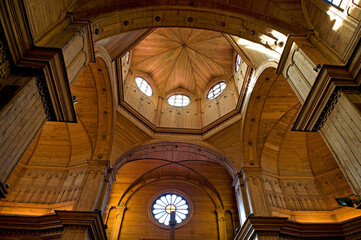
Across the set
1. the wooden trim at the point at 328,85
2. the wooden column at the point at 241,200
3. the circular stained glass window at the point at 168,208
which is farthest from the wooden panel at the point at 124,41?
the circular stained glass window at the point at 168,208

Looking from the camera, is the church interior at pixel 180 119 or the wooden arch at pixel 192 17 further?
the wooden arch at pixel 192 17

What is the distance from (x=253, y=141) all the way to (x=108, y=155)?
678 centimetres

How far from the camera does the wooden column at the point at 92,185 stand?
905 cm

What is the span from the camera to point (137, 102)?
1366 centimetres

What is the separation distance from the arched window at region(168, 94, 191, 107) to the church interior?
0.58 ft

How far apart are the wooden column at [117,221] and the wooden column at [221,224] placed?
5335mm

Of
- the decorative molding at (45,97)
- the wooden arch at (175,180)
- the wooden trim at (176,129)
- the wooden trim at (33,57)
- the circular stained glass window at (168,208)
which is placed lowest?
the decorative molding at (45,97)

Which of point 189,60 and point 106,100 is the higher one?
point 189,60

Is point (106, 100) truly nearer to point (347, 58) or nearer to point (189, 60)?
point (189, 60)

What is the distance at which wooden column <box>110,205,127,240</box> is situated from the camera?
12.7 metres

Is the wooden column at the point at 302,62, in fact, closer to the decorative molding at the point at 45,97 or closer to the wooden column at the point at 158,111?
the decorative molding at the point at 45,97

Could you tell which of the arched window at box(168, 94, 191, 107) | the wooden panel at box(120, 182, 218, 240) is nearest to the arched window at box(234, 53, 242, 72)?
the arched window at box(168, 94, 191, 107)

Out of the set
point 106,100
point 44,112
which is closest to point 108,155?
point 106,100

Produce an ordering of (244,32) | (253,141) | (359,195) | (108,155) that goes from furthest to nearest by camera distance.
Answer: (253,141) → (108,155) → (244,32) → (359,195)
